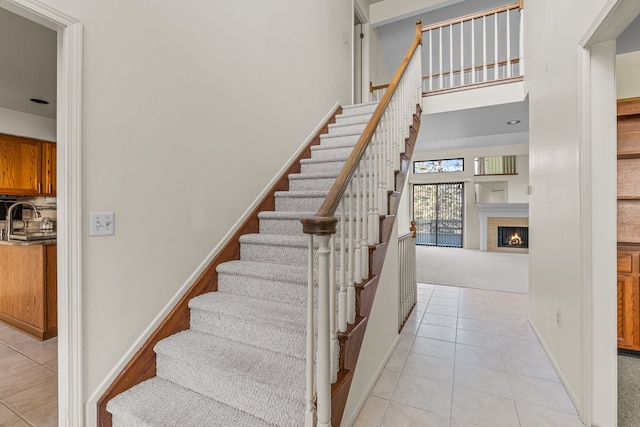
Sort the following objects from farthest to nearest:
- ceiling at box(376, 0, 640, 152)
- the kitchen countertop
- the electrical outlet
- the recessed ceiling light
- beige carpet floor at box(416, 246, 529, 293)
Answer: beige carpet floor at box(416, 246, 529, 293), ceiling at box(376, 0, 640, 152), the recessed ceiling light, the kitchen countertop, the electrical outlet

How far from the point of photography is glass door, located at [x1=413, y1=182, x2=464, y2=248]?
349 inches

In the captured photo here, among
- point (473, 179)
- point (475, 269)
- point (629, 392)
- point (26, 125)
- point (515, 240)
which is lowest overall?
point (629, 392)

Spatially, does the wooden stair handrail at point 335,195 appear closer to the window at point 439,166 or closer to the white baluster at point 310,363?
the white baluster at point 310,363

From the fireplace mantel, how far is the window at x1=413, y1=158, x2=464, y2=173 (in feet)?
4.09

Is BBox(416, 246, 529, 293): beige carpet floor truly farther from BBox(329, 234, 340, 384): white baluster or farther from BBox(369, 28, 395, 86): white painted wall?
BBox(329, 234, 340, 384): white baluster

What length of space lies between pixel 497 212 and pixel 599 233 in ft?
23.4

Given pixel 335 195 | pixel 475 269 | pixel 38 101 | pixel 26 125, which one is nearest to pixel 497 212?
pixel 475 269

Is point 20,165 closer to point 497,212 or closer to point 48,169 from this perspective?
point 48,169

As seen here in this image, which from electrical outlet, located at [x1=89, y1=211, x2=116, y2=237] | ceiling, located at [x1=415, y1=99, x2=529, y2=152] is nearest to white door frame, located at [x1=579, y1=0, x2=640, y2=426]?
ceiling, located at [x1=415, y1=99, x2=529, y2=152]

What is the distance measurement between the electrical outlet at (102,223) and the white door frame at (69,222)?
56 millimetres

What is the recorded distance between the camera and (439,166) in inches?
354

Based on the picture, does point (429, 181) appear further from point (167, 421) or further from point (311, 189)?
point (167, 421)

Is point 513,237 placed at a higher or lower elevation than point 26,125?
lower

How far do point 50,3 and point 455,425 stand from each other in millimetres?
2891
